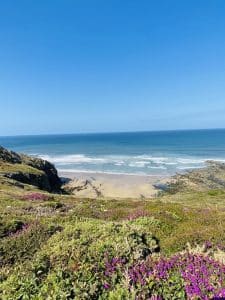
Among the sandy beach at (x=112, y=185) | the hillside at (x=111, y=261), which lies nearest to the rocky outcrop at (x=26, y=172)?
the sandy beach at (x=112, y=185)

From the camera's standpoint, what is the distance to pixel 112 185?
54219 millimetres

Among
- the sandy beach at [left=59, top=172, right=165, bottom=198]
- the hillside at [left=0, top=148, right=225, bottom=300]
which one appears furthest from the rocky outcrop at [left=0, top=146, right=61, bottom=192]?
the hillside at [left=0, top=148, right=225, bottom=300]

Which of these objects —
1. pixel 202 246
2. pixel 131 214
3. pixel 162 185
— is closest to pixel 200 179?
pixel 162 185

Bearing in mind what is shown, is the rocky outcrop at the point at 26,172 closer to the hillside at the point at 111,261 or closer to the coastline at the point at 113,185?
the coastline at the point at 113,185

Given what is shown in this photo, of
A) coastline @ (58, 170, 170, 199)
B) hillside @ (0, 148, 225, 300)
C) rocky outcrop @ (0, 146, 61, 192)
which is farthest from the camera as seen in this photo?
coastline @ (58, 170, 170, 199)

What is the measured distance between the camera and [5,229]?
28.1 ft

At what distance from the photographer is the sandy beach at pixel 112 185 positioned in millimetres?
48125

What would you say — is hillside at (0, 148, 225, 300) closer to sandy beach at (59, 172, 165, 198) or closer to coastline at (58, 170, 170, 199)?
coastline at (58, 170, 170, 199)

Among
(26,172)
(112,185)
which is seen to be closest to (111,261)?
(26,172)

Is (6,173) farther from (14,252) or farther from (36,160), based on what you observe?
(14,252)

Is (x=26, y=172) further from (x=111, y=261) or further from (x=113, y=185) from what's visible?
(x=111, y=261)

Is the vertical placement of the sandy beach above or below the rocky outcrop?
below

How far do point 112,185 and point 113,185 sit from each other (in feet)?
0.56

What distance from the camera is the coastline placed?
48.1 metres
